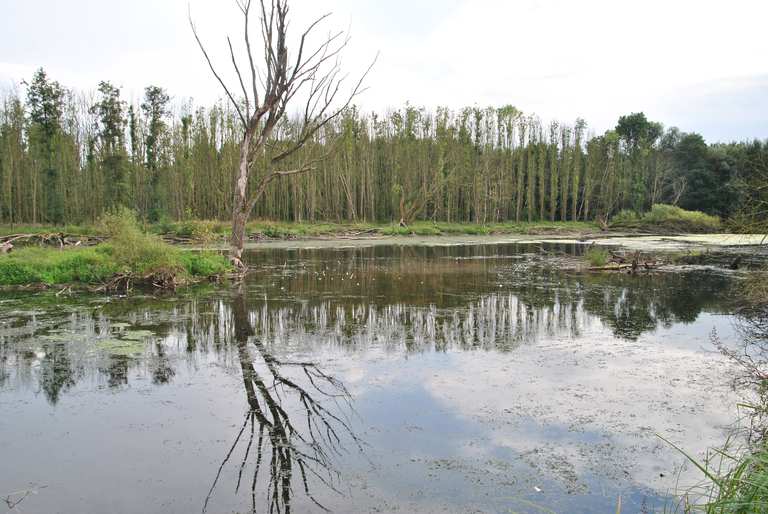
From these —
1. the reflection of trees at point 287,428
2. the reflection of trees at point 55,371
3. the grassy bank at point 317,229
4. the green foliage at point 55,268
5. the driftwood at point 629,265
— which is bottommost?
the reflection of trees at point 287,428

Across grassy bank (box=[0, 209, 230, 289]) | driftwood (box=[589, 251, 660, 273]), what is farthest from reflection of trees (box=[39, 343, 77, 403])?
driftwood (box=[589, 251, 660, 273])

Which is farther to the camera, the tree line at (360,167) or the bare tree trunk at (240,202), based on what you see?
the tree line at (360,167)

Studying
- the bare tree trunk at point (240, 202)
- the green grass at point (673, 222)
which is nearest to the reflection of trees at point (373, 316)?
Result: the bare tree trunk at point (240, 202)

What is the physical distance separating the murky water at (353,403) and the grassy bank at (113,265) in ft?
5.54

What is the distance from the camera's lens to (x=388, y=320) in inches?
403

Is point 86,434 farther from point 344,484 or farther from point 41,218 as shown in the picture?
point 41,218

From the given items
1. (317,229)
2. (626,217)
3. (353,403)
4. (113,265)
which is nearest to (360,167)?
(317,229)

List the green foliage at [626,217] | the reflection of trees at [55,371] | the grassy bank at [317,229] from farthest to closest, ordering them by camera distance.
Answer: the green foliage at [626,217], the grassy bank at [317,229], the reflection of trees at [55,371]

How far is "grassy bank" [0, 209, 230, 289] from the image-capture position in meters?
13.5

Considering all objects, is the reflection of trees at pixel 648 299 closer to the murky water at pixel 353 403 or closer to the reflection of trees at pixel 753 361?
the murky water at pixel 353 403

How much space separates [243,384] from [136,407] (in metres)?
1.17

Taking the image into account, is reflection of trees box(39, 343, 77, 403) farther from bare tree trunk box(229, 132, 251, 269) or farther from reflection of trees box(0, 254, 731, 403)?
bare tree trunk box(229, 132, 251, 269)

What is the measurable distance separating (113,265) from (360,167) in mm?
31572

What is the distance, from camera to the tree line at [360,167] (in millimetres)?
33031
